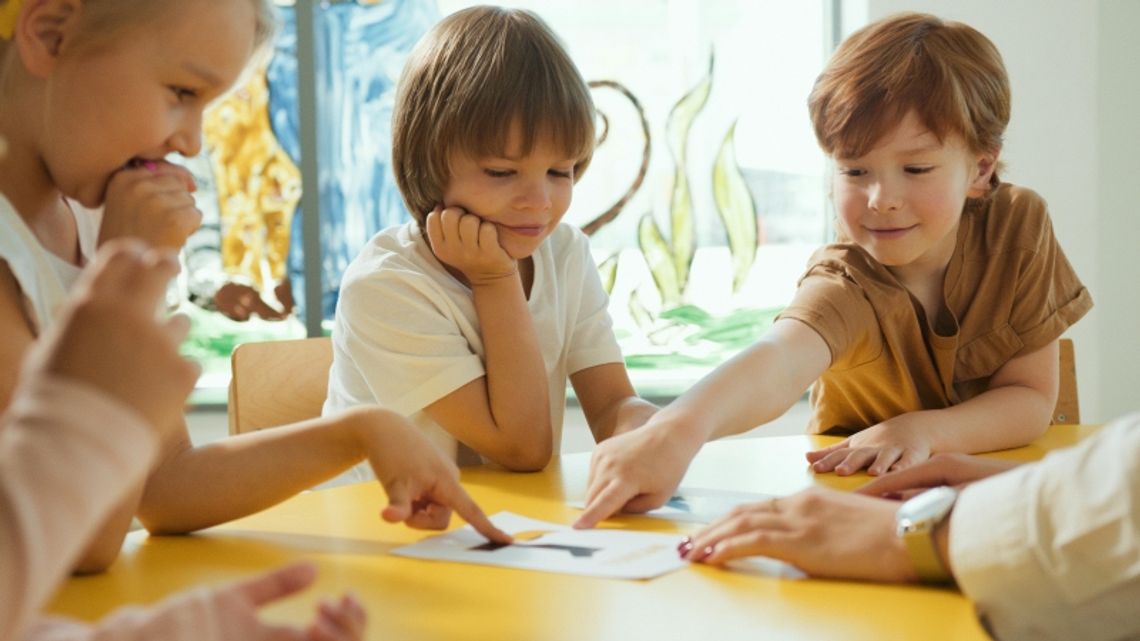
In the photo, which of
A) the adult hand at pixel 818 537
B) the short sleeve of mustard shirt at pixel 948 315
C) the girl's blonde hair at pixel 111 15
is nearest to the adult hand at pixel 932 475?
the adult hand at pixel 818 537

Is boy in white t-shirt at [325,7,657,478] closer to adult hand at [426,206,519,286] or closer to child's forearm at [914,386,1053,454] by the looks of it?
adult hand at [426,206,519,286]

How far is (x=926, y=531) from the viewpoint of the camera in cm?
95

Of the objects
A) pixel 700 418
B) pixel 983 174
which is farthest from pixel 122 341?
pixel 983 174

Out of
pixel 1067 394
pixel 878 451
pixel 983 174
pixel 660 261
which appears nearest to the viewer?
pixel 878 451

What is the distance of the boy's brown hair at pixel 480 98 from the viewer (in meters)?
1.67

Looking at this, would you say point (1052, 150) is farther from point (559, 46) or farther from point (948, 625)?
point (948, 625)

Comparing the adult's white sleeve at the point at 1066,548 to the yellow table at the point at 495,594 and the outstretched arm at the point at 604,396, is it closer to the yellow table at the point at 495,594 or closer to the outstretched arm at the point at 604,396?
the yellow table at the point at 495,594

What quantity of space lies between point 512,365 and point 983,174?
32.9 inches

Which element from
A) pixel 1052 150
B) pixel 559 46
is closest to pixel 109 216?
pixel 559 46

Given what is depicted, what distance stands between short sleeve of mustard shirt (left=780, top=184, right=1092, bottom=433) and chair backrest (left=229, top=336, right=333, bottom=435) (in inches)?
30.7

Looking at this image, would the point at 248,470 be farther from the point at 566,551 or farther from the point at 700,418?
the point at 700,418

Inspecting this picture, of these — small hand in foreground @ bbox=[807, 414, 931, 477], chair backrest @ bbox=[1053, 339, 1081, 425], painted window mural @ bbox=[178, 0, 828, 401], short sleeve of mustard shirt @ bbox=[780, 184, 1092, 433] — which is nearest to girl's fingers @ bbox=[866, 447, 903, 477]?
small hand in foreground @ bbox=[807, 414, 931, 477]

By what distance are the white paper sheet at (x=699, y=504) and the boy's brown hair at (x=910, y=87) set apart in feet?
2.22

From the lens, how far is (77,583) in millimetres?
1003
